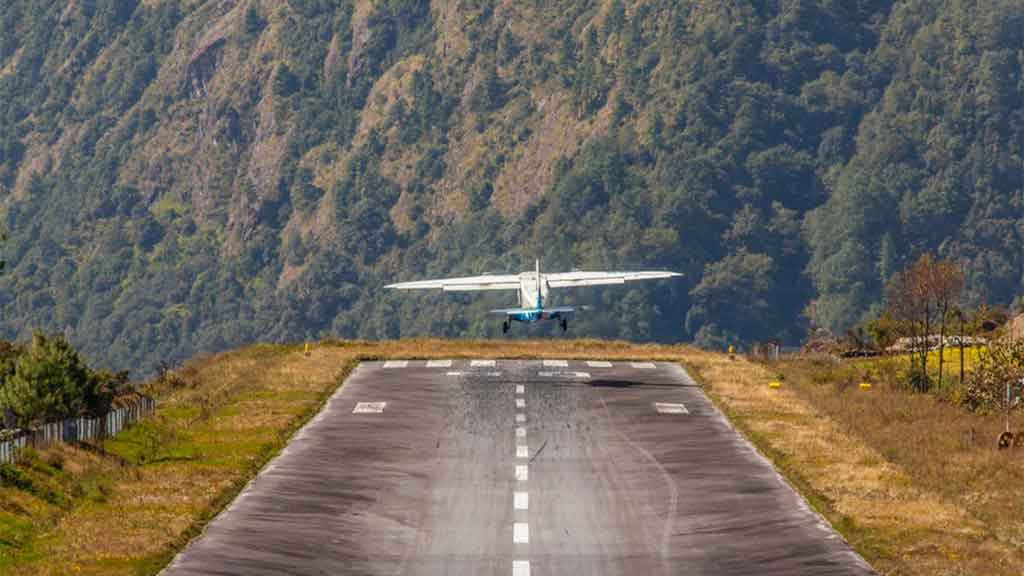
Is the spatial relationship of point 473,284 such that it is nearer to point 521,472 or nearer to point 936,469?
point 936,469

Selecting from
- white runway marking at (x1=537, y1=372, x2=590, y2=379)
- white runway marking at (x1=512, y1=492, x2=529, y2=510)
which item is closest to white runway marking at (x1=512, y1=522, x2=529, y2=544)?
white runway marking at (x1=512, y1=492, x2=529, y2=510)

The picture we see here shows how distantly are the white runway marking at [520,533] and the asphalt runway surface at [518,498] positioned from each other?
9 cm

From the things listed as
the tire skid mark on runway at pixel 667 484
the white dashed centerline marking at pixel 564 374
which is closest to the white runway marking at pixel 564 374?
the white dashed centerline marking at pixel 564 374

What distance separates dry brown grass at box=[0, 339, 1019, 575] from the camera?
1362 inches

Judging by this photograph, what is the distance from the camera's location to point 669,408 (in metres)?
59.7

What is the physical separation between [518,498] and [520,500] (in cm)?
28

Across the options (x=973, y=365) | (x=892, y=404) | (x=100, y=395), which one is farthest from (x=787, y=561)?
(x=973, y=365)

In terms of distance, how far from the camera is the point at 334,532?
36281mm

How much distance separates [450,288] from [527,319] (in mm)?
7066

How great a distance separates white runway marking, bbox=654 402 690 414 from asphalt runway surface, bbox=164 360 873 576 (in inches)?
2.4

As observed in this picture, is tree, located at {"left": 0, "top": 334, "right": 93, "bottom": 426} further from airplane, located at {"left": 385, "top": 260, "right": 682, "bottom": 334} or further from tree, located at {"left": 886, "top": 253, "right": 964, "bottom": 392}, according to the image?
tree, located at {"left": 886, "top": 253, "right": 964, "bottom": 392}

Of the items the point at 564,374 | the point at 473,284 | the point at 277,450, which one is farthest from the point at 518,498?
the point at 473,284

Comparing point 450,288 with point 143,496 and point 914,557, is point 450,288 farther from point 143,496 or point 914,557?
point 914,557

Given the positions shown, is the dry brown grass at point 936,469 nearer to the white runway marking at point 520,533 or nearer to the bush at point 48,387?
the white runway marking at point 520,533
